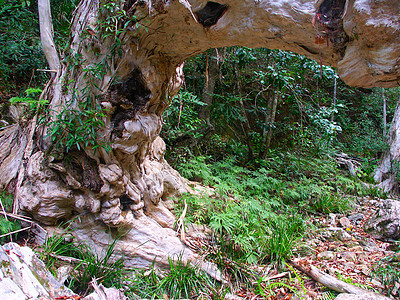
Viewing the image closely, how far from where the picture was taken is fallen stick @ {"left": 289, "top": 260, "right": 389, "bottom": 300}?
274cm

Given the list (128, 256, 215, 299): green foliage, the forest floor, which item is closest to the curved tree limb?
(128, 256, 215, 299): green foliage

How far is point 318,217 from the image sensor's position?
205 inches

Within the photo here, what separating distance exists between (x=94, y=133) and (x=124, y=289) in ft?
5.05

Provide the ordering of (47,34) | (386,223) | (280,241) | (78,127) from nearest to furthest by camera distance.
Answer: (78,127)
(47,34)
(280,241)
(386,223)

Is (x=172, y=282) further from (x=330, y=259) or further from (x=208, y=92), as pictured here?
(x=208, y=92)

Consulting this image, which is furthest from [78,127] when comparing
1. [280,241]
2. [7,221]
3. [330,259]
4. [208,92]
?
[208,92]

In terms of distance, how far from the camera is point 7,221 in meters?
2.32

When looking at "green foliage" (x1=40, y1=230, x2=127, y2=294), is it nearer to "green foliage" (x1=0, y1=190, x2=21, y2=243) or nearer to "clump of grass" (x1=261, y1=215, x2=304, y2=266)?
"green foliage" (x1=0, y1=190, x2=21, y2=243)

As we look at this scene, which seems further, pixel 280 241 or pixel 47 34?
pixel 280 241

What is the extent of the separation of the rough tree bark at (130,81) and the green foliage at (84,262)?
158 mm

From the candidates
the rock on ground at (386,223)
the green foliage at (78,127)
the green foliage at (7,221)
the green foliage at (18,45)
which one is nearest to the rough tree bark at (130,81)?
the green foliage at (78,127)

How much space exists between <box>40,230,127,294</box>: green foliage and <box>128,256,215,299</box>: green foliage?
191mm

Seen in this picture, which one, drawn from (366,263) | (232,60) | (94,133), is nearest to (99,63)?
(94,133)

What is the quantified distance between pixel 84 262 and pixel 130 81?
1888 millimetres
